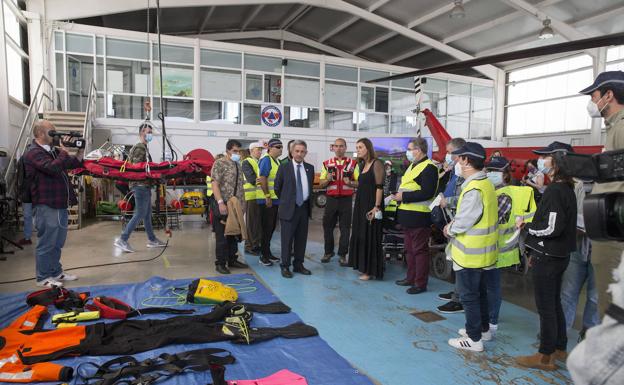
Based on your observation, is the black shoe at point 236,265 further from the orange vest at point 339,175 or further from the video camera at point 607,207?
the video camera at point 607,207

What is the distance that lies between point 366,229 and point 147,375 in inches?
115

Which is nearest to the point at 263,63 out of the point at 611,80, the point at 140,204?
the point at 140,204

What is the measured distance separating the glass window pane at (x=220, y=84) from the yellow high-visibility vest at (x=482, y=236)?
12.3 meters

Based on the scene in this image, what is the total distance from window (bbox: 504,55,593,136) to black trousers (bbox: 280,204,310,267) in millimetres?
15387

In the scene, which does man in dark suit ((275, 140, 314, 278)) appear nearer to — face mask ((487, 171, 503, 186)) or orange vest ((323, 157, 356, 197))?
orange vest ((323, 157, 356, 197))

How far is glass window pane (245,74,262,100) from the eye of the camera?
46.4 feet

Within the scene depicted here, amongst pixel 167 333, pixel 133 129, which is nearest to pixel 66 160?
pixel 167 333

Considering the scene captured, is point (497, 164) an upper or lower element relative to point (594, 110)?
lower

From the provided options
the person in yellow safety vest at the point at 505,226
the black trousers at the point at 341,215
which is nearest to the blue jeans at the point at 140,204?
the black trousers at the point at 341,215

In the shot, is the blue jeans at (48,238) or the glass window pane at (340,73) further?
the glass window pane at (340,73)

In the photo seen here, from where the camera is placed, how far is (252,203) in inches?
240

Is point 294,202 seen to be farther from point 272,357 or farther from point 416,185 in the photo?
point 272,357

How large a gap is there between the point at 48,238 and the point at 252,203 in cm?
271

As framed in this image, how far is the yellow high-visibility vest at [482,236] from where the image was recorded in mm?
2703
